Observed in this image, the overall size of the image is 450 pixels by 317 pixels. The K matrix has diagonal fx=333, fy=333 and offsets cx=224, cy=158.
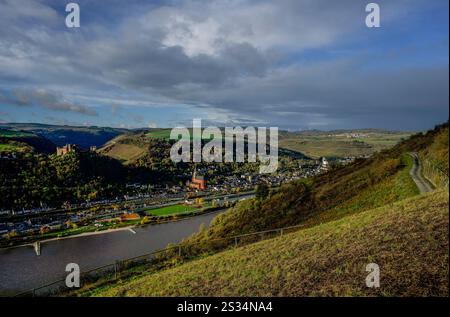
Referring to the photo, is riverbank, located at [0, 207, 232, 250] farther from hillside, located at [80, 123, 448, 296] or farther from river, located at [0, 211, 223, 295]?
hillside, located at [80, 123, 448, 296]

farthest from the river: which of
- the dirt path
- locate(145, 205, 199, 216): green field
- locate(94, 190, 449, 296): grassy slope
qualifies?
the dirt path

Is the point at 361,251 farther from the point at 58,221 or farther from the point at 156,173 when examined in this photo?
the point at 156,173

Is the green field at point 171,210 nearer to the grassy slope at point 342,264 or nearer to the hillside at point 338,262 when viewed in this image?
the hillside at point 338,262

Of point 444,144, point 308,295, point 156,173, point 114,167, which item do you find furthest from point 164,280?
point 156,173

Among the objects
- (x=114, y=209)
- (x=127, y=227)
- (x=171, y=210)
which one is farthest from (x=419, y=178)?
(x=114, y=209)

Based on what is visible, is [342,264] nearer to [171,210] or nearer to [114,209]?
[171,210]
